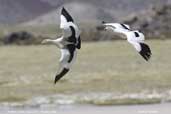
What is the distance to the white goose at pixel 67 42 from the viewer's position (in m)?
5.57

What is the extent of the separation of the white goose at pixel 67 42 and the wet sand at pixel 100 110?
→ 16042 mm

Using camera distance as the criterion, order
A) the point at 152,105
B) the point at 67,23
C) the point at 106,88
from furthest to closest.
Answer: the point at 106,88, the point at 152,105, the point at 67,23

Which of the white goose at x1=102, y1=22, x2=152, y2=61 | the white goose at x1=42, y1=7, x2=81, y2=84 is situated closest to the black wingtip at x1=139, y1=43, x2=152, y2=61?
the white goose at x1=102, y1=22, x2=152, y2=61

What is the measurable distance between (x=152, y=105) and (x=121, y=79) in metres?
6.63

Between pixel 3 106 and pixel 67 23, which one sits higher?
pixel 3 106

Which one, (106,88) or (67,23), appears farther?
(106,88)

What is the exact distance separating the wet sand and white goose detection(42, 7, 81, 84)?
16042 mm

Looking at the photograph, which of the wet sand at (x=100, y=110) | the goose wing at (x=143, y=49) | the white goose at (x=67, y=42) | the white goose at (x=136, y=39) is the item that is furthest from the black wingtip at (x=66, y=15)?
the wet sand at (x=100, y=110)

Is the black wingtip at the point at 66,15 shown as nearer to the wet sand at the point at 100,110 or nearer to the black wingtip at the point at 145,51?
the black wingtip at the point at 145,51

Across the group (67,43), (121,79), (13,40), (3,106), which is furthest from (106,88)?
(13,40)

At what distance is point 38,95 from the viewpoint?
26281 mm

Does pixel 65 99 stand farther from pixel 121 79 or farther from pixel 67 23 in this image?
pixel 67 23

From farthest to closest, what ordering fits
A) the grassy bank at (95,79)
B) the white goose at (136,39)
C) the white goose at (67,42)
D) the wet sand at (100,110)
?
the grassy bank at (95,79) → the wet sand at (100,110) → the white goose at (67,42) → the white goose at (136,39)

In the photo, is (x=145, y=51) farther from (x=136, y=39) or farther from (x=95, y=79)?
(x=95, y=79)
